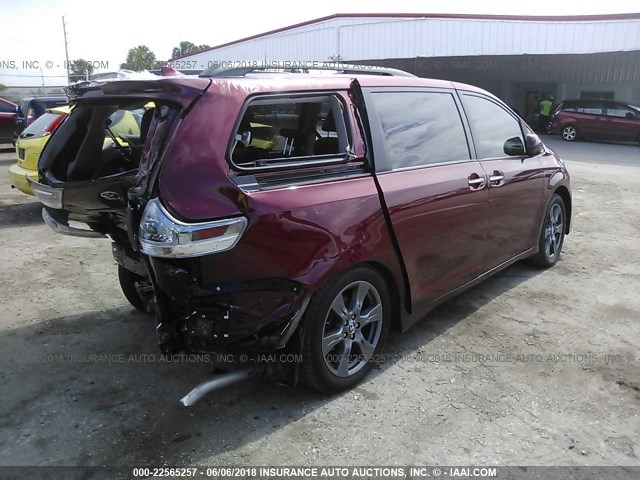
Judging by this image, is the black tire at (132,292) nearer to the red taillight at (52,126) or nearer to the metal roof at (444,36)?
the red taillight at (52,126)

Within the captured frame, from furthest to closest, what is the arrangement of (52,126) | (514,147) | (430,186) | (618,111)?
(618,111) < (52,126) < (514,147) < (430,186)

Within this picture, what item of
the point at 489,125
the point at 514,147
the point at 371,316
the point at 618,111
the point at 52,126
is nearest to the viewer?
the point at 371,316

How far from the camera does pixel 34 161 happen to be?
23.3 ft

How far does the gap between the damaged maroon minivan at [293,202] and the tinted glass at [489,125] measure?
2 cm

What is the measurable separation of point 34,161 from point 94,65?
445 cm

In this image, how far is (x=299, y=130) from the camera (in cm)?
320

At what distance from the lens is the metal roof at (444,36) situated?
62.5 feet

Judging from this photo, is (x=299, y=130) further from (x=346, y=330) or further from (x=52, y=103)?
(x=52, y=103)

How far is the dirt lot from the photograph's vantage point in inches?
106

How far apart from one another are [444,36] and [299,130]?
20.5m

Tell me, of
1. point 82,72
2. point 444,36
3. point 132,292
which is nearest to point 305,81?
point 132,292

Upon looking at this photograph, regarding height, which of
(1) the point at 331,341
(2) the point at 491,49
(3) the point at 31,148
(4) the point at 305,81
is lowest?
(1) the point at 331,341

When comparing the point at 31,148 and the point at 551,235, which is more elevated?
the point at 31,148

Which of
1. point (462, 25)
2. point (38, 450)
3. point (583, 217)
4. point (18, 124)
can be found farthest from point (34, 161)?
point (462, 25)
